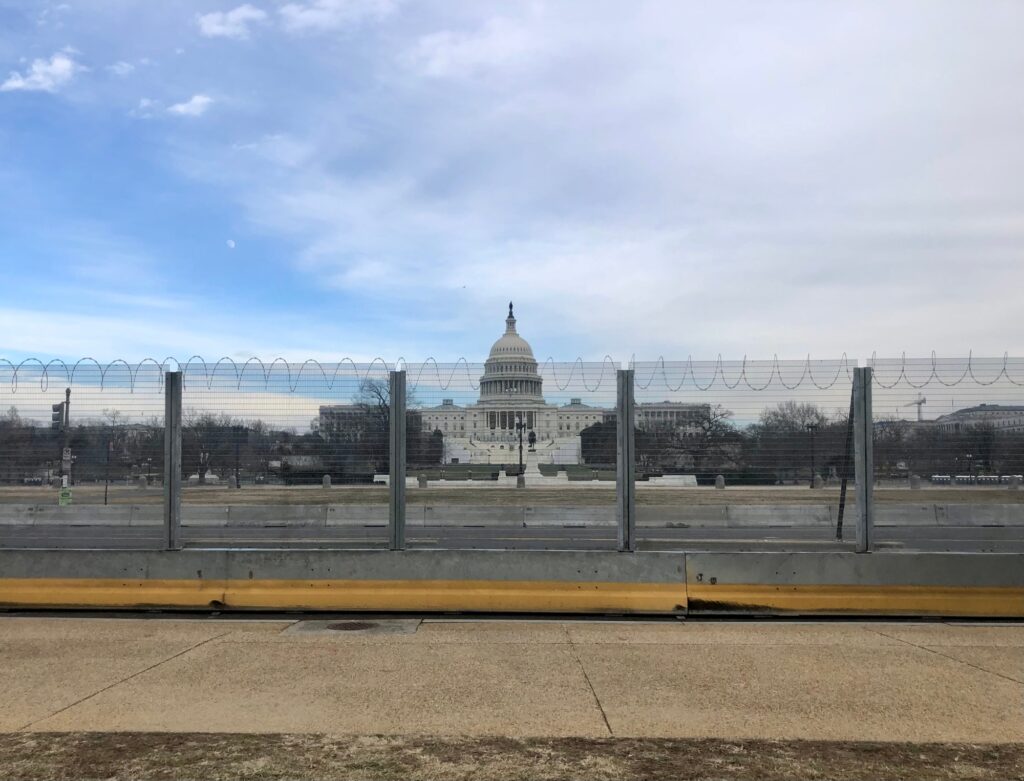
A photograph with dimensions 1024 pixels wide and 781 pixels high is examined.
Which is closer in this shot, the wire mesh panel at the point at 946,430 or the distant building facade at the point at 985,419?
the wire mesh panel at the point at 946,430

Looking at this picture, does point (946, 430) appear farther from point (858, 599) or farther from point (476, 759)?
point (476, 759)

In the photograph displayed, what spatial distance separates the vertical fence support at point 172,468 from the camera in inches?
365

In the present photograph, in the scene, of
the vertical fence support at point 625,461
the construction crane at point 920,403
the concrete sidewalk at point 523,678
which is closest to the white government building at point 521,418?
the vertical fence support at point 625,461

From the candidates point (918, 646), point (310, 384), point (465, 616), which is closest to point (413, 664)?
point (465, 616)

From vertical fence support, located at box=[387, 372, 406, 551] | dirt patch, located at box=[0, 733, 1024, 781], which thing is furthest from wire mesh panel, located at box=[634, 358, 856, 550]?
dirt patch, located at box=[0, 733, 1024, 781]

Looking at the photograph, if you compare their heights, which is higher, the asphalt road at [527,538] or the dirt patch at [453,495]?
the dirt patch at [453,495]

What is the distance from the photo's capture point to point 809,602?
28.7ft

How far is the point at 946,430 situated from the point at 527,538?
1191cm

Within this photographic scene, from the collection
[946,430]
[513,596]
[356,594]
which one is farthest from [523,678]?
[946,430]

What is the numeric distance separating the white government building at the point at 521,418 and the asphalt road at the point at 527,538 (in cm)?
152

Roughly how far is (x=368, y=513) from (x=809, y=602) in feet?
19.6

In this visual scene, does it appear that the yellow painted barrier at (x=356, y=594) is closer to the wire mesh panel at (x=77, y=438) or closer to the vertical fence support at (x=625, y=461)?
the vertical fence support at (x=625, y=461)

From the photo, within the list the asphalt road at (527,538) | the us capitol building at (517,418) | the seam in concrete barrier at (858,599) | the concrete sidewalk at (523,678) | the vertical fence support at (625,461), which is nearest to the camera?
the concrete sidewalk at (523,678)

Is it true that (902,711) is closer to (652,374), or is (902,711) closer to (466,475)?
(652,374)
